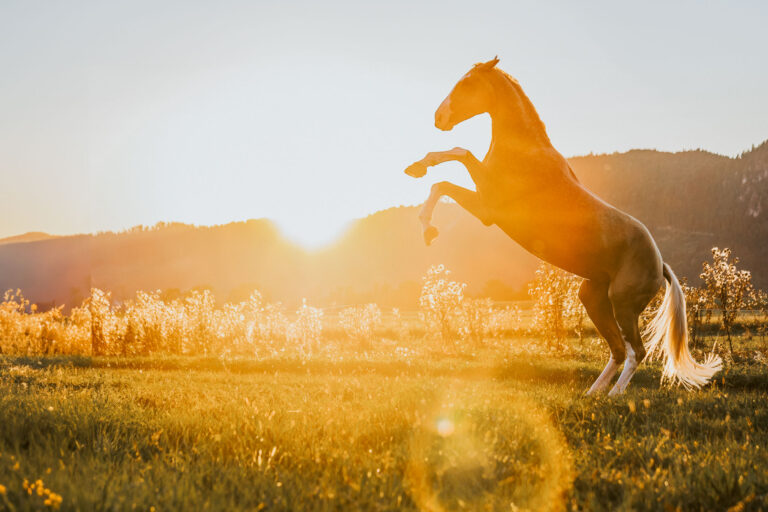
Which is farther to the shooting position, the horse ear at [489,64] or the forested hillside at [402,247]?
the forested hillside at [402,247]

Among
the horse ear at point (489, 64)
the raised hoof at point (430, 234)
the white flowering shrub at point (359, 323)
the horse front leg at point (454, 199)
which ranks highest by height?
the horse ear at point (489, 64)

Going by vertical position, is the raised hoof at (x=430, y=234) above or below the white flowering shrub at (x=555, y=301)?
above

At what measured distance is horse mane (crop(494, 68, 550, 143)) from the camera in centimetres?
569

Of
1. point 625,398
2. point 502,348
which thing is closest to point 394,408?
point 625,398

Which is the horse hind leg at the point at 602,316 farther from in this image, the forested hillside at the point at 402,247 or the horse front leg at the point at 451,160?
the forested hillside at the point at 402,247

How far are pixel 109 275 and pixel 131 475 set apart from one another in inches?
4880

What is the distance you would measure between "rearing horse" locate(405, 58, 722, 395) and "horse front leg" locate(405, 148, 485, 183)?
0.4 inches

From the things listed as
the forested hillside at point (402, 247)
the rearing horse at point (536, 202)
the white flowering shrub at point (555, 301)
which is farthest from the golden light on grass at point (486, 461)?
the forested hillside at point (402, 247)

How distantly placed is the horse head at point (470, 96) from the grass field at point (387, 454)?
321 centimetres

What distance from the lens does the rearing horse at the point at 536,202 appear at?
214 inches

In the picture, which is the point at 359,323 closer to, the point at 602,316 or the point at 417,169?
the point at 602,316

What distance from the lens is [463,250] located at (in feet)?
427

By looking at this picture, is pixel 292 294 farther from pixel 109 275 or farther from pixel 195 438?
pixel 195 438

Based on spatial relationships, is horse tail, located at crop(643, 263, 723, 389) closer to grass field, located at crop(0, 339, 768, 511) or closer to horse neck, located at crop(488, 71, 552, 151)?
grass field, located at crop(0, 339, 768, 511)
